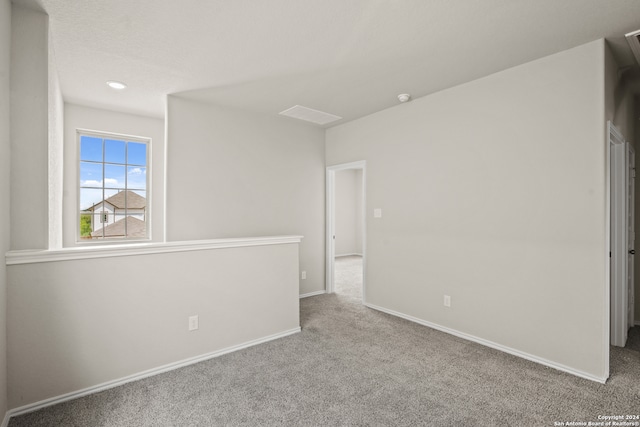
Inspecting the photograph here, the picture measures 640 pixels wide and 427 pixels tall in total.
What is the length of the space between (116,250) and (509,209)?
131 inches

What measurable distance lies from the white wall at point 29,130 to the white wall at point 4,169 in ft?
0.20

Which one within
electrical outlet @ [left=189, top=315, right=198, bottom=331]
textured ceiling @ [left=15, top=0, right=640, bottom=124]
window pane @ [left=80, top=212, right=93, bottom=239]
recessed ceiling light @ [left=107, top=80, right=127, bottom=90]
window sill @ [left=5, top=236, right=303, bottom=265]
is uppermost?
recessed ceiling light @ [left=107, top=80, right=127, bottom=90]

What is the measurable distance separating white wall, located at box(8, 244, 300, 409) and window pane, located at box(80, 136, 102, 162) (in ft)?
8.82

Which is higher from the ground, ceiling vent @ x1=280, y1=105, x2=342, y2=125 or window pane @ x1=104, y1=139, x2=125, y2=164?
ceiling vent @ x1=280, y1=105, x2=342, y2=125

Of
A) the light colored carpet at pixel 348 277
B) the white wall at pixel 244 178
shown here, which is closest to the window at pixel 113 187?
the white wall at pixel 244 178

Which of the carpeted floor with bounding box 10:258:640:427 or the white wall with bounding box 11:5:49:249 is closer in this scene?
the carpeted floor with bounding box 10:258:640:427

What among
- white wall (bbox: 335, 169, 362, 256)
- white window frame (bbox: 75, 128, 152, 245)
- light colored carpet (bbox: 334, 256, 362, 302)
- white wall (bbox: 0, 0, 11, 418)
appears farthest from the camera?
white wall (bbox: 335, 169, 362, 256)

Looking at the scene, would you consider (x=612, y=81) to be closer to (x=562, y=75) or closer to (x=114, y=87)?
(x=562, y=75)

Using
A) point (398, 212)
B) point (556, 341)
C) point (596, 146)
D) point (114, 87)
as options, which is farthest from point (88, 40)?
point (556, 341)

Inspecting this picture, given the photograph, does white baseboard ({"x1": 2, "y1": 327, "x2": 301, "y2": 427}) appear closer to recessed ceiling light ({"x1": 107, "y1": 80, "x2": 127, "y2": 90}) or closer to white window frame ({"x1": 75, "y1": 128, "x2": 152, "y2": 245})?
white window frame ({"x1": 75, "y1": 128, "x2": 152, "y2": 245})

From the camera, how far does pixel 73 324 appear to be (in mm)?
2238

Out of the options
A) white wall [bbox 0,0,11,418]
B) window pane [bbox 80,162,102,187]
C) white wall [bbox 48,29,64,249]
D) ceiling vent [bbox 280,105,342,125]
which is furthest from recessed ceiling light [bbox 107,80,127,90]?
ceiling vent [bbox 280,105,342,125]

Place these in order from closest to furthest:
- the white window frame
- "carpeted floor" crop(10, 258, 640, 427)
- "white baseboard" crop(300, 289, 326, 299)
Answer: "carpeted floor" crop(10, 258, 640, 427)
the white window frame
"white baseboard" crop(300, 289, 326, 299)

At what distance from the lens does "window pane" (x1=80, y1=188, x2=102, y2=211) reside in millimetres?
4236
